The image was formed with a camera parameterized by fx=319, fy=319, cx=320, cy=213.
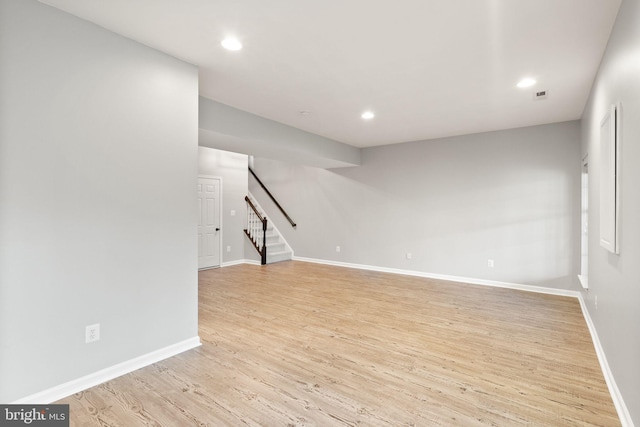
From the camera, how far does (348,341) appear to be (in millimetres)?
3166

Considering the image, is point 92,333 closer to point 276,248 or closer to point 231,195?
point 231,195

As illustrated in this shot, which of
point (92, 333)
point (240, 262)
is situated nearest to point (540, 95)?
point (92, 333)

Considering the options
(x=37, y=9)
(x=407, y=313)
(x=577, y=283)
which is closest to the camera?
(x=37, y=9)

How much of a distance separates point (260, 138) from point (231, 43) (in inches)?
76.9

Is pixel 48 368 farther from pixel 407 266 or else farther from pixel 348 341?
pixel 407 266

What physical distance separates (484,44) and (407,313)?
9.83 feet

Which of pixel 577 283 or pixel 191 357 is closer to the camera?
pixel 191 357

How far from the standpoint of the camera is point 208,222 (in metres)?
7.01

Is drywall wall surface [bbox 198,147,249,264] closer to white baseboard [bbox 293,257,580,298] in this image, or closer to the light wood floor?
white baseboard [bbox 293,257,580,298]

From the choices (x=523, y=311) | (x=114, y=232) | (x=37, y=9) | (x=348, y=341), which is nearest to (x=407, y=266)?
(x=523, y=311)

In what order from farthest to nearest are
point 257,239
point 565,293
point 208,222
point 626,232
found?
point 257,239 → point 208,222 → point 565,293 → point 626,232

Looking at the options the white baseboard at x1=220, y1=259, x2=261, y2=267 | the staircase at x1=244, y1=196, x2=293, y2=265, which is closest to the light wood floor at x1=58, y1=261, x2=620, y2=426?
the white baseboard at x1=220, y1=259, x2=261, y2=267

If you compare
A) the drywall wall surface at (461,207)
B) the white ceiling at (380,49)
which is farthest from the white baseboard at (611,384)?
the white ceiling at (380,49)

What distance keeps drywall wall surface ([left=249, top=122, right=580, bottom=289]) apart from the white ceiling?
3.48 ft
